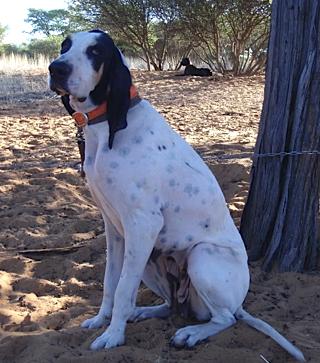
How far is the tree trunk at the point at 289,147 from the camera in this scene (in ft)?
15.0

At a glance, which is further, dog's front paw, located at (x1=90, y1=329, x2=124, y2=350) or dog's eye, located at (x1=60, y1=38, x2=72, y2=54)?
dog's front paw, located at (x1=90, y1=329, x2=124, y2=350)

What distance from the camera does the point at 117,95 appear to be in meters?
3.46

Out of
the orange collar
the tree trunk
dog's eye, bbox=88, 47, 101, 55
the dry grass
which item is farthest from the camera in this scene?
the dry grass

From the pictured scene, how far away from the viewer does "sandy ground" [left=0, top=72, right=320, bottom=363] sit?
3.58m

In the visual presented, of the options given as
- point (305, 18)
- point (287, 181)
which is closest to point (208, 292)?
point (287, 181)

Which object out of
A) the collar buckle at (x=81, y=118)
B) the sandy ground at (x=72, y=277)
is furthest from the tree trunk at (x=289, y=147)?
the collar buckle at (x=81, y=118)

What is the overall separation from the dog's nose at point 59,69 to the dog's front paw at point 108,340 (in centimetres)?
142

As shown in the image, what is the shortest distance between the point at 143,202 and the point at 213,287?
62 centimetres

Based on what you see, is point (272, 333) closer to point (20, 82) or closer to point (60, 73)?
point (60, 73)

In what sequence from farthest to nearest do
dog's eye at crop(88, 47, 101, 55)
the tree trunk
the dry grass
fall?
the dry grass
the tree trunk
dog's eye at crop(88, 47, 101, 55)

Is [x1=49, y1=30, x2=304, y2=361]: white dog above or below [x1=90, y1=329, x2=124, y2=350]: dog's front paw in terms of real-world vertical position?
above

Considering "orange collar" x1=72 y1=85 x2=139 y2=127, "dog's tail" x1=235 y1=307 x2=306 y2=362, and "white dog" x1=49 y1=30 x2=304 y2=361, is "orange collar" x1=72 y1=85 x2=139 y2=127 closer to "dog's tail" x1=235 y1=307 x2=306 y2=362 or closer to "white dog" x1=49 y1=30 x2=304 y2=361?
"white dog" x1=49 y1=30 x2=304 y2=361

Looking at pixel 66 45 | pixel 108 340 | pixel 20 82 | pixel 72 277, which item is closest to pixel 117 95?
pixel 66 45

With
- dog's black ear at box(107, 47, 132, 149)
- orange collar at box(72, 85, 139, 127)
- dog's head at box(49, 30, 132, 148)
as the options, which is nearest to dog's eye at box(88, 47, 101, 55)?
dog's head at box(49, 30, 132, 148)
